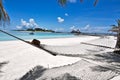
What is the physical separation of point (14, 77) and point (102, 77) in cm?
286

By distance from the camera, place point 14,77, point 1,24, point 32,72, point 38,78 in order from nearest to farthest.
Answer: point 38,78 → point 14,77 → point 32,72 → point 1,24

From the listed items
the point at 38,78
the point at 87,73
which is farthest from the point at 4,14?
the point at 87,73

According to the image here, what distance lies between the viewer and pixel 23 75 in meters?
4.35

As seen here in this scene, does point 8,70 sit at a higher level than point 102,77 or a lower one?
lower

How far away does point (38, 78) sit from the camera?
12.6ft

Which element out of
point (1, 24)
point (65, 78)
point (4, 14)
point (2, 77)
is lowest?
point (2, 77)

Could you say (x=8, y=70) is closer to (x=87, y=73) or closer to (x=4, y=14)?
(x=4, y=14)

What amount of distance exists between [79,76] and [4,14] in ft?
13.3

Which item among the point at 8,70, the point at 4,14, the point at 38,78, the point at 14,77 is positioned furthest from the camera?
the point at 4,14

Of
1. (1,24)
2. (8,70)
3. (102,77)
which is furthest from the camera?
(1,24)

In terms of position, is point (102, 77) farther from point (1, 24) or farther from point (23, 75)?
point (1, 24)

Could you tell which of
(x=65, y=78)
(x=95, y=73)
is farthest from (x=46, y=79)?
(x=95, y=73)

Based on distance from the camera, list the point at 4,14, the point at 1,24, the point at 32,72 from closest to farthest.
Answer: the point at 32,72 → the point at 4,14 → the point at 1,24

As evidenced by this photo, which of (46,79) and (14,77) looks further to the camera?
(14,77)
